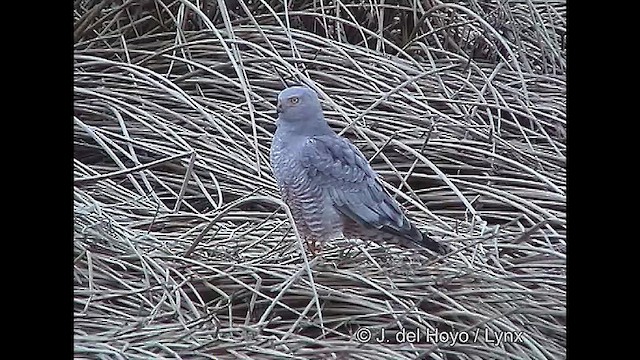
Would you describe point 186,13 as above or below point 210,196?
above

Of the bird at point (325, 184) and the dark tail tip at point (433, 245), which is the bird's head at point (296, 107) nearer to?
the bird at point (325, 184)

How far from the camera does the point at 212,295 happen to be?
5.24 ft

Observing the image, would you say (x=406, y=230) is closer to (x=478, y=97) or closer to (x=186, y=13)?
(x=478, y=97)

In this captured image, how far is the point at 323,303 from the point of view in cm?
159

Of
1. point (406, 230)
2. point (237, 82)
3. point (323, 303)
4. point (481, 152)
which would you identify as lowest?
point (323, 303)

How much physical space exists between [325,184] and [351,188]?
0.05 m

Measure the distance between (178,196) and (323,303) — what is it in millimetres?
312

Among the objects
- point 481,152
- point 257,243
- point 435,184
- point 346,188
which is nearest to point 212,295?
point 257,243

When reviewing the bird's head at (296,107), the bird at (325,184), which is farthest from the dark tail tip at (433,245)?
the bird's head at (296,107)

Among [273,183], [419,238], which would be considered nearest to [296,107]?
[273,183]

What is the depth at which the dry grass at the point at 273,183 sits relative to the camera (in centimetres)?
158

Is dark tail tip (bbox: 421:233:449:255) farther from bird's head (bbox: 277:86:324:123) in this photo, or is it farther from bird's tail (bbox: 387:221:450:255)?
bird's head (bbox: 277:86:324:123)

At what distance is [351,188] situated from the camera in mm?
1609

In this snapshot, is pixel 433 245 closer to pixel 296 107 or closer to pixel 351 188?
pixel 351 188
